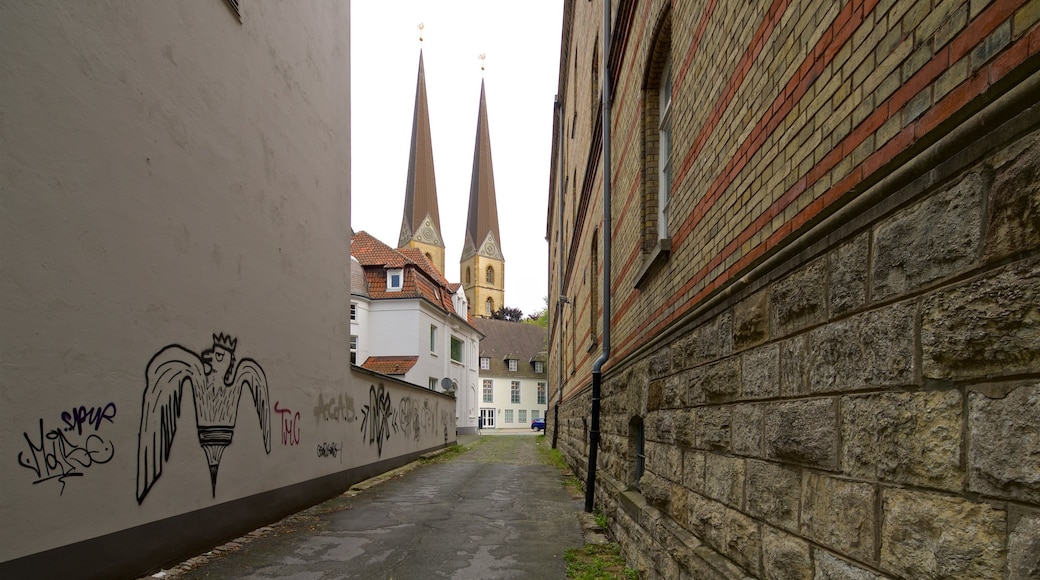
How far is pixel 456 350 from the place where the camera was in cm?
3791

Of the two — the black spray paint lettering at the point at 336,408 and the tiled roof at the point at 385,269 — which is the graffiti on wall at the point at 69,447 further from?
the tiled roof at the point at 385,269

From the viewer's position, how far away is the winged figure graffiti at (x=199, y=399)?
597cm

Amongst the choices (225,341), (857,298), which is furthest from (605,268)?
(857,298)

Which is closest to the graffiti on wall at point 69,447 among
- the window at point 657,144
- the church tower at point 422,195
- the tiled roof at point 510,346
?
the window at point 657,144

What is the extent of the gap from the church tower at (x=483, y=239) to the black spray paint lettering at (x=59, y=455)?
75.0 m

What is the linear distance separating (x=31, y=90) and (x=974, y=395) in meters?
5.89

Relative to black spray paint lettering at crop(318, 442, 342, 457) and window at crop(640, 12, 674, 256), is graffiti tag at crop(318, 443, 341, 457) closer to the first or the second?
black spray paint lettering at crop(318, 442, 342, 457)

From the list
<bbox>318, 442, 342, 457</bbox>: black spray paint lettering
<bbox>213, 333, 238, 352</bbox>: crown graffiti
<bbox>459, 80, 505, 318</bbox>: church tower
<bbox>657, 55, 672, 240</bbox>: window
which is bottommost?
<bbox>318, 442, 342, 457</bbox>: black spray paint lettering

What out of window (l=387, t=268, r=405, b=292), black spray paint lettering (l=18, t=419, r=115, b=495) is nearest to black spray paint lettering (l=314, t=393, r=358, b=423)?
black spray paint lettering (l=18, t=419, r=115, b=495)

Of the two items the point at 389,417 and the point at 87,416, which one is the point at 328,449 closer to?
the point at 389,417

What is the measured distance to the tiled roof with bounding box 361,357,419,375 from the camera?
31.1 meters

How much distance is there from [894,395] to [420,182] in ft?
243

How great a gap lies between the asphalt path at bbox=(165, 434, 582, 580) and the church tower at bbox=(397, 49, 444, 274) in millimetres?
61608

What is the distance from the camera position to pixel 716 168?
416 cm
